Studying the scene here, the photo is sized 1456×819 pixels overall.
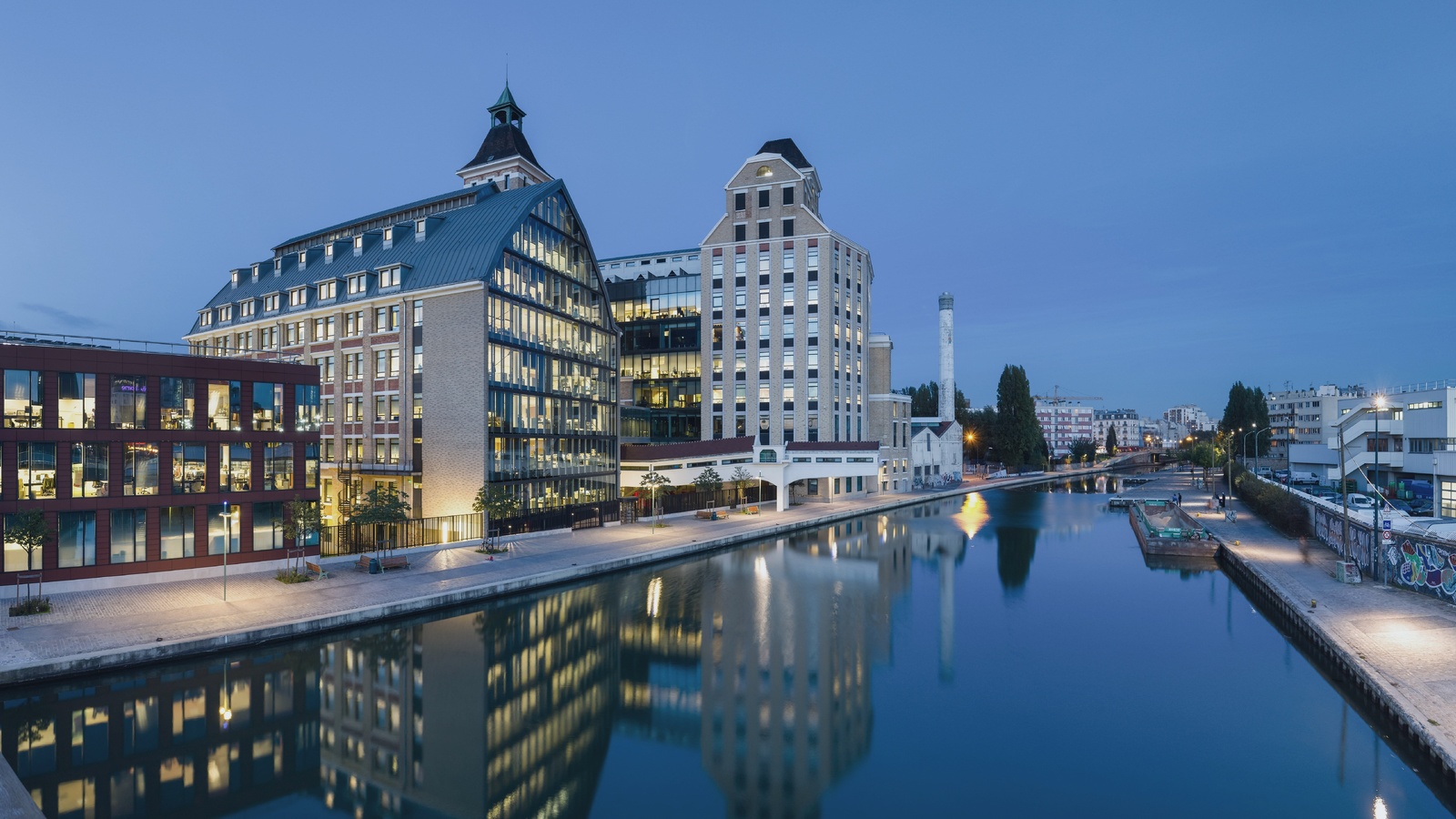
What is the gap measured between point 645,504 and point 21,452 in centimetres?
3772

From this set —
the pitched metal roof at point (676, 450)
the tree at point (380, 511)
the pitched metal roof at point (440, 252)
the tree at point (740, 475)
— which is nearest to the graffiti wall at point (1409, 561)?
the tree at point (740, 475)

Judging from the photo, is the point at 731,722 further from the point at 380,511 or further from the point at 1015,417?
the point at 1015,417

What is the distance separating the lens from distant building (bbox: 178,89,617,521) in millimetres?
43906

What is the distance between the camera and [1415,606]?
991 inches

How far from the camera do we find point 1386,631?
22.6 metres

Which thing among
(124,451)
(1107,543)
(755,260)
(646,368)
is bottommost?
(1107,543)

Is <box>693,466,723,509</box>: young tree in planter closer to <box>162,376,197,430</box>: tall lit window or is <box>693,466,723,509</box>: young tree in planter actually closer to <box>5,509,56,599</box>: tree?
<box>162,376,197,430</box>: tall lit window

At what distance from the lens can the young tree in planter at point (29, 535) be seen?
25.2m

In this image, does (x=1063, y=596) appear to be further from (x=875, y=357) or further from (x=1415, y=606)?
(x=875, y=357)

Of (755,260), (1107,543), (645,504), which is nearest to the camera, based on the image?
(1107,543)

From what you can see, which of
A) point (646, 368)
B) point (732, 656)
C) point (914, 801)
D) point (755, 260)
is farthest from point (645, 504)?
point (914, 801)

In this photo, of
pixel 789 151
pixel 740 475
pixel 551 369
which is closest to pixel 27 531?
pixel 551 369

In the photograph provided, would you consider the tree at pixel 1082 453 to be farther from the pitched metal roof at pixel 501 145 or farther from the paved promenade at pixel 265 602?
the paved promenade at pixel 265 602

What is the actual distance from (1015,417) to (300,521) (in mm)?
105844
